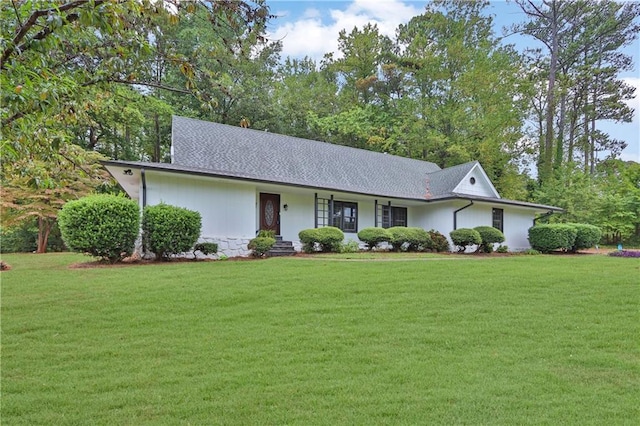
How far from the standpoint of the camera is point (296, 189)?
49.3 ft

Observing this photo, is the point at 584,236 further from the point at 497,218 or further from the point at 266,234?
the point at 266,234

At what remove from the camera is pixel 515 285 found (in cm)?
741

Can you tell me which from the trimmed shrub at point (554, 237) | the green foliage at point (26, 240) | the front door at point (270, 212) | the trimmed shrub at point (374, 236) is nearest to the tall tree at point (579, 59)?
the trimmed shrub at point (554, 237)

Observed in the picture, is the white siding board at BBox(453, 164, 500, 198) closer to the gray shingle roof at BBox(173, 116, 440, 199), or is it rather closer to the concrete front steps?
the gray shingle roof at BBox(173, 116, 440, 199)

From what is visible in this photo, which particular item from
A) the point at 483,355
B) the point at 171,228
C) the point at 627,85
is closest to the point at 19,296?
the point at 171,228

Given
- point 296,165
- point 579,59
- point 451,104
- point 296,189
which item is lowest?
point 296,189

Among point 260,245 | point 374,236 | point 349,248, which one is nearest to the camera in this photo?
point 260,245

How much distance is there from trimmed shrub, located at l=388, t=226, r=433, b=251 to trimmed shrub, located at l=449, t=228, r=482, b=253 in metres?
1.04

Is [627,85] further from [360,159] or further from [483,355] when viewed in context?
[483,355]

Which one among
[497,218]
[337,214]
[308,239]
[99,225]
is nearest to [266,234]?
[308,239]

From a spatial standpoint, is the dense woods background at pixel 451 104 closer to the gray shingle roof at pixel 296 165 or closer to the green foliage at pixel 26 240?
the green foliage at pixel 26 240

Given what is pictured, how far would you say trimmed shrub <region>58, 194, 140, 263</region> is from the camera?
9891 millimetres

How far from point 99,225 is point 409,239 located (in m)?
11.0

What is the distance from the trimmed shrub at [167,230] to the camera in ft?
35.3
